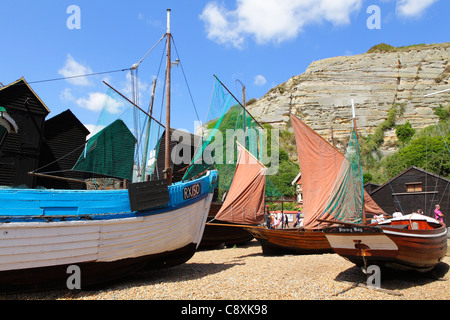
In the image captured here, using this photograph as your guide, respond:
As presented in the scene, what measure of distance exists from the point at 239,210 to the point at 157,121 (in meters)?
7.03

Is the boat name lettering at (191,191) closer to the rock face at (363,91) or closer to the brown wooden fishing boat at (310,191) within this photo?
the brown wooden fishing boat at (310,191)

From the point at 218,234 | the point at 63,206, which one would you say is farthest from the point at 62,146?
the point at 63,206

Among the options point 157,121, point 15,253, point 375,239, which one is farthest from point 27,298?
point 157,121

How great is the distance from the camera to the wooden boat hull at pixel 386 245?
7434 mm

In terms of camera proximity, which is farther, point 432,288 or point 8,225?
point 432,288

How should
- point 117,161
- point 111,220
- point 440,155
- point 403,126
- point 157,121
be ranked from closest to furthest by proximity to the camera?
point 111,220 < point 117,161 < point 157,121 < point 440,155 < point 403,126

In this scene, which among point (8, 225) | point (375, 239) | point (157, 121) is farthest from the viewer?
point (157, 121)

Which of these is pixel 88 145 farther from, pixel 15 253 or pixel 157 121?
pixel 15 253

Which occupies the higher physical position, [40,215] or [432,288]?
[40,215]

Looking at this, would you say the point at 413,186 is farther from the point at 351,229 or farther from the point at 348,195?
the point at 351,229

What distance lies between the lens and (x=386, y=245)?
7488 millimetres

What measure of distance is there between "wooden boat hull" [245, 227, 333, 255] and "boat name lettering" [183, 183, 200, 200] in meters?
5.52

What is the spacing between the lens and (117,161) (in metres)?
15.1

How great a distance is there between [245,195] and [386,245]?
291 inches
